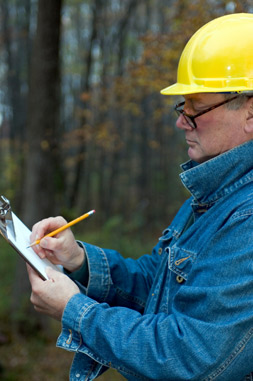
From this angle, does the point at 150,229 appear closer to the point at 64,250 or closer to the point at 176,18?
the point at 176,18

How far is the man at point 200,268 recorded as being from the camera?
1.33 m

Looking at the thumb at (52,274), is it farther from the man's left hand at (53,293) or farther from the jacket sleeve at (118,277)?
the jacket sleeve at (118,277)

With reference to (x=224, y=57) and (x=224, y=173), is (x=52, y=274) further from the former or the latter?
(x=224, y=57)

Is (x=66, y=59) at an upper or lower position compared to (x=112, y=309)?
upper

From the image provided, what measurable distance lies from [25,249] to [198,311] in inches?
29.4

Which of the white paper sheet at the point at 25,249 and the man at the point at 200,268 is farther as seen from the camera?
the white paper sheet at the point at 25,249

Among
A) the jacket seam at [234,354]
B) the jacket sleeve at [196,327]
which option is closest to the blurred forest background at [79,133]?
the jacket sleeve at [196,327]

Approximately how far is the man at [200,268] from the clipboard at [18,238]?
48 millimetres

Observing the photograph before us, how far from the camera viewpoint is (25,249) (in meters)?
1.72

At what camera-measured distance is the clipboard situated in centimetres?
164

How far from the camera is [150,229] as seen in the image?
16562 mm

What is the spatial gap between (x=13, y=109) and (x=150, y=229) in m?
8.36

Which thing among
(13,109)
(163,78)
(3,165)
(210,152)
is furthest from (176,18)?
(13,109)

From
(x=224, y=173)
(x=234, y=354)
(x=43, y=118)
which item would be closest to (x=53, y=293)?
(x=234, y=354)
